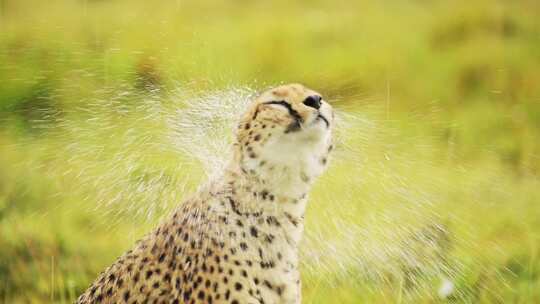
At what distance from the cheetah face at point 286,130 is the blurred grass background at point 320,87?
20.1 inches

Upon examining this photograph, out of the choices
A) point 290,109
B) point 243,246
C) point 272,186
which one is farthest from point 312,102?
point 243,246

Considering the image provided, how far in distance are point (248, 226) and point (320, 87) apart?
2.01 feet

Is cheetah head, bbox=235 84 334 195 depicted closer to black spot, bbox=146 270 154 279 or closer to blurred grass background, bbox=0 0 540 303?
black spot, bbox=146 270 154 279

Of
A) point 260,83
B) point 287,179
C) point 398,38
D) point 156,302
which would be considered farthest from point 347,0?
point 156,302

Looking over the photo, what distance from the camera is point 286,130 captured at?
1.44 meters

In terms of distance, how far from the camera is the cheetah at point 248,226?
1.45m

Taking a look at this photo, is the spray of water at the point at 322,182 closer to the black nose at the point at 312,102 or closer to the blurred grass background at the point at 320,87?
the blurred grass background at the point at 320,87

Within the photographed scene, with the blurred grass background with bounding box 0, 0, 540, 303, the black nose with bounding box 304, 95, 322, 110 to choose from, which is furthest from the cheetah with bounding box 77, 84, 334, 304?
the blurred grass background with bounding box 0, 0, 540, 303

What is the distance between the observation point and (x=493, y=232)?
6.82 feet

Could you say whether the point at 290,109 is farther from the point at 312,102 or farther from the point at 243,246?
the point at 243,246

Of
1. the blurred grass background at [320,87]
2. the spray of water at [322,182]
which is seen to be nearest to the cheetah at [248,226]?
the spray of water at [322,182]

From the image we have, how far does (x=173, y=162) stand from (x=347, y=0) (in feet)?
2.12

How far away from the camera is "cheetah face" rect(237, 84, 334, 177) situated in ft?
4.73

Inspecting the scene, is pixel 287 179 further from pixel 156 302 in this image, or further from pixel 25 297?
pixel 25 297
